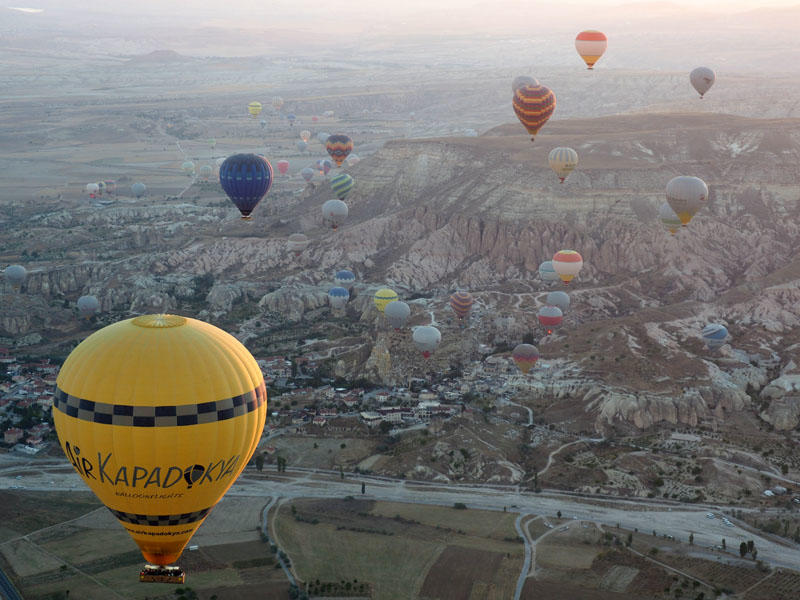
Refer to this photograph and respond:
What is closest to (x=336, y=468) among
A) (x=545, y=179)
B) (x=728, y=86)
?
(x=545, y=179)

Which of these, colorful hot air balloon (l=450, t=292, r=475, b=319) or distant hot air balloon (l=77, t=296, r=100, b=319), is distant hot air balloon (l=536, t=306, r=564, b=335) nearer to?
colorful hot air balloon (l=450, t=292, r=475, b=319)

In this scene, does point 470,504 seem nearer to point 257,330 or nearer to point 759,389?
point 759,389

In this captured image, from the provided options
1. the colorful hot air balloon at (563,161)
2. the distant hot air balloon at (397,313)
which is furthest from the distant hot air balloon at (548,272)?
the distant hot air balloon at (397,313)

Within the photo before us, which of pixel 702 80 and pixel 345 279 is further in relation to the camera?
pixel 702 80

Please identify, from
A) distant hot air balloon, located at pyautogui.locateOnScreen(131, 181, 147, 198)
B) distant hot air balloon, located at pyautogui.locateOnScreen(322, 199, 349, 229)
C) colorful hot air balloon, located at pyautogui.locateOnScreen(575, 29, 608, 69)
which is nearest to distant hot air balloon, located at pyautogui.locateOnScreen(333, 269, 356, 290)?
distant hot air balloon, located at pyautogui.locateOnScreen(322, 199, 349, 229)

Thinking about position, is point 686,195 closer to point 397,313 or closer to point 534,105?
point 534,105

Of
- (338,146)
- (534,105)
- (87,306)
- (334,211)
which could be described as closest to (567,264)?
(534,105)
